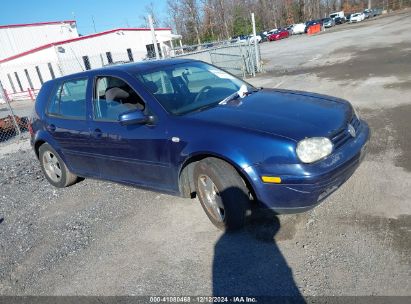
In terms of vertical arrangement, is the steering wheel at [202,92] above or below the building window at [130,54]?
above

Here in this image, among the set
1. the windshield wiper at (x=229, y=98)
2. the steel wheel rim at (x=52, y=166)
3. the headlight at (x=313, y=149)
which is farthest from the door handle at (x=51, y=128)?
the headlight at (x=313, y=149)

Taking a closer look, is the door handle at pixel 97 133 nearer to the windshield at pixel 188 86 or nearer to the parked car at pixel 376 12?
the windshield at pixel 188 86

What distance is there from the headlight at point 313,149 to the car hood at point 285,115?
6cm

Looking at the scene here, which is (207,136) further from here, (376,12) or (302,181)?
(376,12)

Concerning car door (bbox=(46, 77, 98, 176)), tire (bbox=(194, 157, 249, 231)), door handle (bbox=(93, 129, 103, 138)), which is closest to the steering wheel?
tire (bbox=(194, 157, 249, 231))

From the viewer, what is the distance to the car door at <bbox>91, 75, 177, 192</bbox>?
12.8 ft

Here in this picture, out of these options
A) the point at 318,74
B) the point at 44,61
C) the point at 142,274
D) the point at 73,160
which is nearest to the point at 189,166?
the point at 142,274

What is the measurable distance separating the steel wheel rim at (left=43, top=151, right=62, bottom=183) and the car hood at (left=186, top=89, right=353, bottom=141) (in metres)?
2.95

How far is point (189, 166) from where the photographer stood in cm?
375

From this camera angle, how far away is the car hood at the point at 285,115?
327 centimetres

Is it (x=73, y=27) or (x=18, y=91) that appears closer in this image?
(x=18, y=91)

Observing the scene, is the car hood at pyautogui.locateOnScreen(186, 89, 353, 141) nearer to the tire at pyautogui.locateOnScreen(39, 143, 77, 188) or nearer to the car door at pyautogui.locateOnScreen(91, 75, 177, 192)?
the car door at pyautogui.locateOnScreen(91, 75, 177, 192)

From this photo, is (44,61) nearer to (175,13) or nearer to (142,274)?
(142,274)

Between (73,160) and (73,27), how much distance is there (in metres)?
47.5
